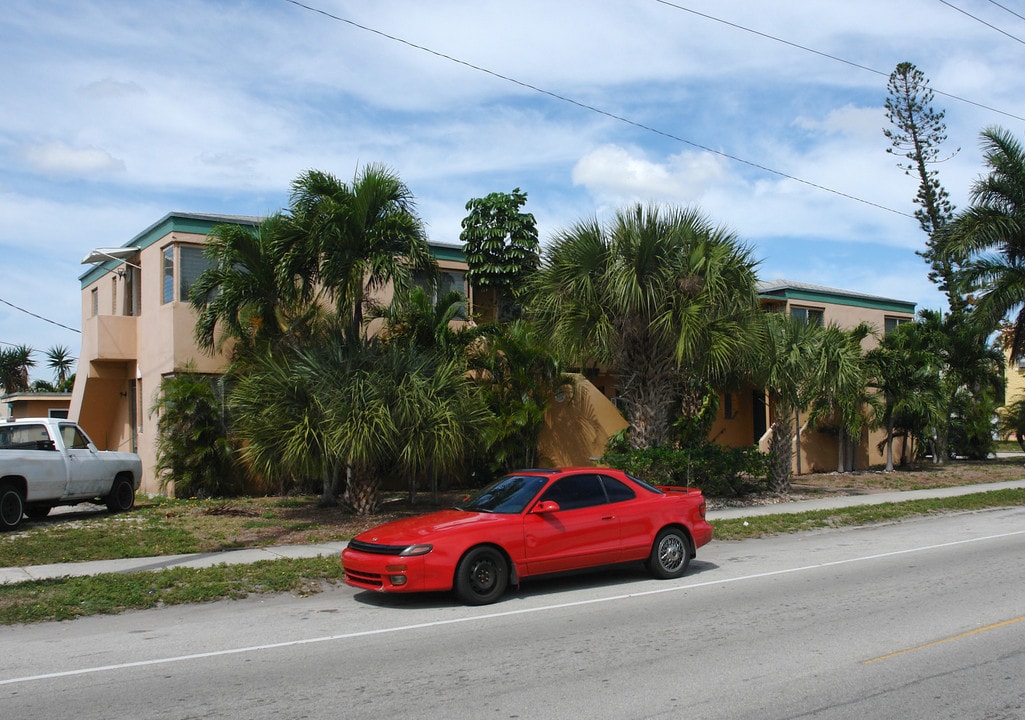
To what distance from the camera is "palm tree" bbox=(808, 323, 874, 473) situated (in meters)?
22.9

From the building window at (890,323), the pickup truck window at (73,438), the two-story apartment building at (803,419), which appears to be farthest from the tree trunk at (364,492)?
the building window at (890,323)

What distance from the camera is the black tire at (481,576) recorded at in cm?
952

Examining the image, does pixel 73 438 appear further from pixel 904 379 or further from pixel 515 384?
pixel 904 379

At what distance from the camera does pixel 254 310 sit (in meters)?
16.6

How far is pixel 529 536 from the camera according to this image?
9.98 metres

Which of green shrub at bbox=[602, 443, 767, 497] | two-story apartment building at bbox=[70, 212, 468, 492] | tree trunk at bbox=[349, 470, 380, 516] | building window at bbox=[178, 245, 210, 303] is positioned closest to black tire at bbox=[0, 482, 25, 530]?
two-story apartment building at bbox=[70, 212, 468, 492]

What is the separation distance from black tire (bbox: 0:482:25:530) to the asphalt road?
706 centimetres

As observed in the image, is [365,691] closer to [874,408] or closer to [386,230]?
[386,230]

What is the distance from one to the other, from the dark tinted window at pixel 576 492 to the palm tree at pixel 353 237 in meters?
6.10

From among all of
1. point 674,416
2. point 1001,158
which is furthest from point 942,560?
point 1001,158

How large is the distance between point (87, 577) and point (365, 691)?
629 cm

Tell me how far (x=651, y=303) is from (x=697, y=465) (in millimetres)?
3759

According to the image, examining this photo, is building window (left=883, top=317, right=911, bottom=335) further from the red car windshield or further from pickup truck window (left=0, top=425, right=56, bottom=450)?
pickup truck window (left=0, top=425, right=56, bottom=450)

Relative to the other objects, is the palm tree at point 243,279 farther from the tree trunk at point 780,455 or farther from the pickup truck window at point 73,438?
the tree trunk at point 780,455
